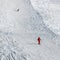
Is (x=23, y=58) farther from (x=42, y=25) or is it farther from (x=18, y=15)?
(x=18, y=15)

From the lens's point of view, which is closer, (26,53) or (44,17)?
(26,53)

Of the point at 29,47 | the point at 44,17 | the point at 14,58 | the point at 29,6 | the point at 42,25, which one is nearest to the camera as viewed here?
the point at 14,58

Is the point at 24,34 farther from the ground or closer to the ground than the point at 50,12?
closer to the ground

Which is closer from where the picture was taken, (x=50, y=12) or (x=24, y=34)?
(x=24, y=34)

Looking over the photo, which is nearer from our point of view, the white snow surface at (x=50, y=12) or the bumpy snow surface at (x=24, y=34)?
the bumpy snow surface at (x=24, y=34)

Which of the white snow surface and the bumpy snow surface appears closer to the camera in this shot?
the bumpy snow surface

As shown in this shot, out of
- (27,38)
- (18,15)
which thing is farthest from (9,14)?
(27,38)

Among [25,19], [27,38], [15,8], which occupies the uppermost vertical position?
[15,8]

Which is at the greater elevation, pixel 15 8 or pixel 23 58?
pixel 15 8
